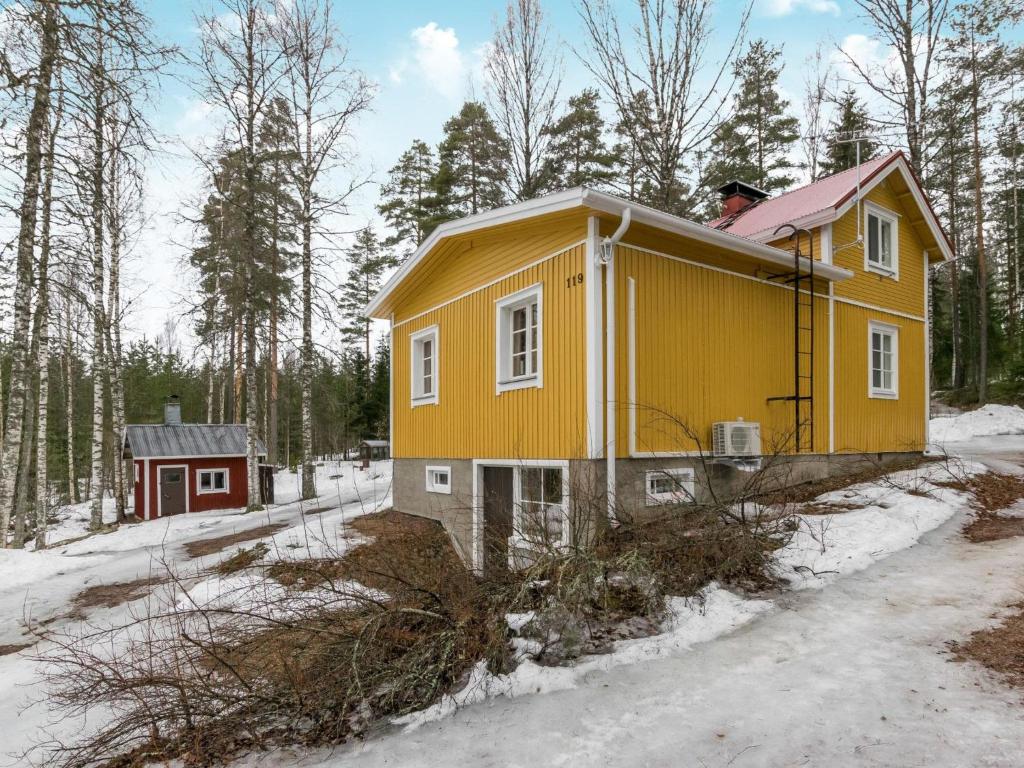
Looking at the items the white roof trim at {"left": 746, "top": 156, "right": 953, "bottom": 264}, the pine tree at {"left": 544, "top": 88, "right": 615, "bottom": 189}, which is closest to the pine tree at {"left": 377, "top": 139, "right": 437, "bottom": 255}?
the pine tree at {"left": 544, "top": 88, "right": 615, "bottom": 189}

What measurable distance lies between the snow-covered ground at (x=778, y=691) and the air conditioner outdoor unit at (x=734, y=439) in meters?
1.86

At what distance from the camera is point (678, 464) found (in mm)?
7262

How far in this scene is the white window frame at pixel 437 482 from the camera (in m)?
9.66

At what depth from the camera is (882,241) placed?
1107 centimetres

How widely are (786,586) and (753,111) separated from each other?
68.0ft

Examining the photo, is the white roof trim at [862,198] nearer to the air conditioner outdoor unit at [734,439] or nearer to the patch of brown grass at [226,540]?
the air conditioner outdoor unit at [734,439]

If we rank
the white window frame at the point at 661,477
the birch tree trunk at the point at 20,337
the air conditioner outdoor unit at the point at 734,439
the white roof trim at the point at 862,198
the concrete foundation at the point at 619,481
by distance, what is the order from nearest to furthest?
1. the concrete foundation at the point at 619,481
2. the white window frame at the point at 661,477
3. the air conditioner outdoor unit at the point at 734,439
4. the white roof trim at the point at 862,198
5. the birch tree trunk at the point at 20,337

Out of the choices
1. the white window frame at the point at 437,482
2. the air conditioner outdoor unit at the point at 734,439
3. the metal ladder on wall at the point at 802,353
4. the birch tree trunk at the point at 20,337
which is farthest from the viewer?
the birch tree trunk at the point at 20,337

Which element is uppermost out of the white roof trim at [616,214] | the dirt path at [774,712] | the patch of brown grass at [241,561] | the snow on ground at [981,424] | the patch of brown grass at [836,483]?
the white roof trim at [616,214]

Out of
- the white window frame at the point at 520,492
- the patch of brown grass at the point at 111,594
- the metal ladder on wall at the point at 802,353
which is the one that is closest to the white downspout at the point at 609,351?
the white window frame at the point at 520,492

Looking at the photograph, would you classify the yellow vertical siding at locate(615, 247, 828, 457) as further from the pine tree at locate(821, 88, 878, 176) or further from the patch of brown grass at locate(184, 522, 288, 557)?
the pine tree at locate(821, 88, 878, 176)

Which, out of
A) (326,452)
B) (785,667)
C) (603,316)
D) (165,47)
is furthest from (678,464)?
(326,452)

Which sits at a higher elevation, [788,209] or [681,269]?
[788,209]

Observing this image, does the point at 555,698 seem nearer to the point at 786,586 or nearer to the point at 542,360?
the point at 786,586
